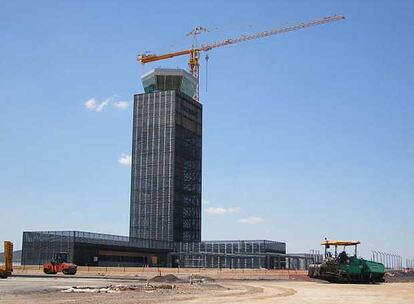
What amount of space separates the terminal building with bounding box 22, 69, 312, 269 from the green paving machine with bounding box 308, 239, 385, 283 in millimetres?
82994

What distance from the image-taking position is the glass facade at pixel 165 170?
544ft

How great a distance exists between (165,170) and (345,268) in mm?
115564

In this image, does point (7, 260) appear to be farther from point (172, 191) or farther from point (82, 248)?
point (172, 191)

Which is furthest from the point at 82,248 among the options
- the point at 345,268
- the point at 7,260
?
the point at 345,268

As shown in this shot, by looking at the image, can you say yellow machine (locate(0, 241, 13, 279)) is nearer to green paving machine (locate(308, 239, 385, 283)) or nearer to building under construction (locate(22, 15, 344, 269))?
green paving machine (locate(308, 239, 385, 283))

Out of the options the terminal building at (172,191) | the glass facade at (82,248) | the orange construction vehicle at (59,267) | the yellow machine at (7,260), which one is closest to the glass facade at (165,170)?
the terminal building at (172,191)

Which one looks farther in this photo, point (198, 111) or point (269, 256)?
point (198, 111)

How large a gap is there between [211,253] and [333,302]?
10923 centimetres

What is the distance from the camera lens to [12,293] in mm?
36625

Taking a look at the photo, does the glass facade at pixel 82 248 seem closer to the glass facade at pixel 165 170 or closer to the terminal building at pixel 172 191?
the terminal building at pixel 172 191

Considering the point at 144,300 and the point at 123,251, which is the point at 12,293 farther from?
the point at 123,251

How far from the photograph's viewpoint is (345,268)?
53719mm

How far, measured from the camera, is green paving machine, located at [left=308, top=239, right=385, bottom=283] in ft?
177

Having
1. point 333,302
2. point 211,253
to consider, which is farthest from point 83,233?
point 333,302
